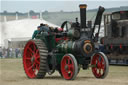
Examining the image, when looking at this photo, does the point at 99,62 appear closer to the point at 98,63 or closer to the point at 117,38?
the point at 98,63

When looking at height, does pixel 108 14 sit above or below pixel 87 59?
above

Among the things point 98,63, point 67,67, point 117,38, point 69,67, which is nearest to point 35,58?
point 67,67

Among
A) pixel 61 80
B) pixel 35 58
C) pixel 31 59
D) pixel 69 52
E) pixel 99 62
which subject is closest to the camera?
pixel 61 80

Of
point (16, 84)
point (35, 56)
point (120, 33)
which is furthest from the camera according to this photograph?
point (120, 33)

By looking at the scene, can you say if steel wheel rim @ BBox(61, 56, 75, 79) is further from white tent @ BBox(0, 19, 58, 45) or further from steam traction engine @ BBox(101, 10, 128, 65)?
white tent @ BBox(0, 19, 58, 45)

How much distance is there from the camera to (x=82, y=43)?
13.7 m

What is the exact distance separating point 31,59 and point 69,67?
2.04 meters

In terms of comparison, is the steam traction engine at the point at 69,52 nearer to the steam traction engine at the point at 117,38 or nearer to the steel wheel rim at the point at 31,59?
the steel wheel rim at the point at 31,59

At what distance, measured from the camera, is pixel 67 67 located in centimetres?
1362

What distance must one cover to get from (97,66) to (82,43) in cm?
109

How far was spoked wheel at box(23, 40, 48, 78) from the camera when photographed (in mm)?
14266

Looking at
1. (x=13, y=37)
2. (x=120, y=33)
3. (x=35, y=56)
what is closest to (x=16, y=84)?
(x=35, y=56)

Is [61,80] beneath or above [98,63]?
beneath

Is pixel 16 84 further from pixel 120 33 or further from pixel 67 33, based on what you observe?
pixel 120 33
